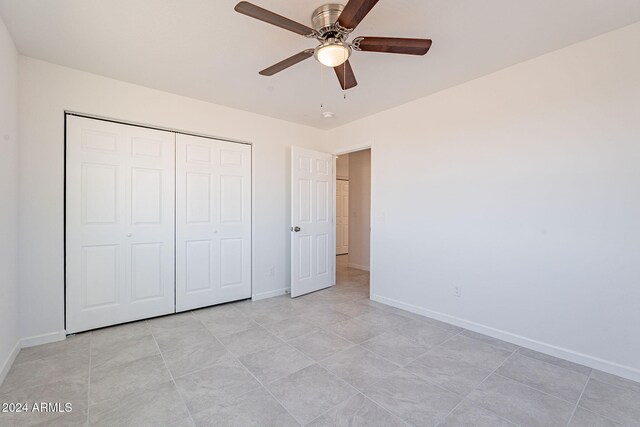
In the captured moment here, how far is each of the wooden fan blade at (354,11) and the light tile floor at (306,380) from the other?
2.24 metres

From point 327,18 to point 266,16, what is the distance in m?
0.54

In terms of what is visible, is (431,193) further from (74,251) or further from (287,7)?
(74,251)

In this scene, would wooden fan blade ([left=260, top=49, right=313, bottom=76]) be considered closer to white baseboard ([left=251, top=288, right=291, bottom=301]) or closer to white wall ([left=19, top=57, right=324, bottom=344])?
white wall ([left=19, top=57, right=324, bottom=344])

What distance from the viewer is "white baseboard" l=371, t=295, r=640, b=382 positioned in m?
2.08

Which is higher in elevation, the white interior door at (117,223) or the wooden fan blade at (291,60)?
the wooden fan blade at (291,60)

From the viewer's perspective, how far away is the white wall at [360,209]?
5901 millimetres

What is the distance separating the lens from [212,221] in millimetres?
3551

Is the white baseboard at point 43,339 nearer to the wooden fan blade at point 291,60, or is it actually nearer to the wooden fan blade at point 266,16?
the wooden fan blade at point 291,60

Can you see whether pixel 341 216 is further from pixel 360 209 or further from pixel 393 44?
pixel 393 44

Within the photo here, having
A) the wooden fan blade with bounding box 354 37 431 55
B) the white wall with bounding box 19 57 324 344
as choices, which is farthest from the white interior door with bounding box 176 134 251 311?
the wooden fan blade with bounding box 354 37 431 55

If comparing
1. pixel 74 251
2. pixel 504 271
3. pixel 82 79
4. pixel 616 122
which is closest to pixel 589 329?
pixel 504 271

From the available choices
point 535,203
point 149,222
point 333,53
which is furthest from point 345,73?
point 149,222

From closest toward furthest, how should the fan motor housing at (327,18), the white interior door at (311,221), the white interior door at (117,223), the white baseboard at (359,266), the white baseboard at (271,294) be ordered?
the fan motor housing at (327,18) → the white interior door at (117,223) → the white baseboard at (271,294) → the white interior door at (311,221) → the white baseboard at (359,266)

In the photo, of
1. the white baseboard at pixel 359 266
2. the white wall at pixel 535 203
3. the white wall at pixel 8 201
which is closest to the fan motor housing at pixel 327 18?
the white wall at pixel 535 203
